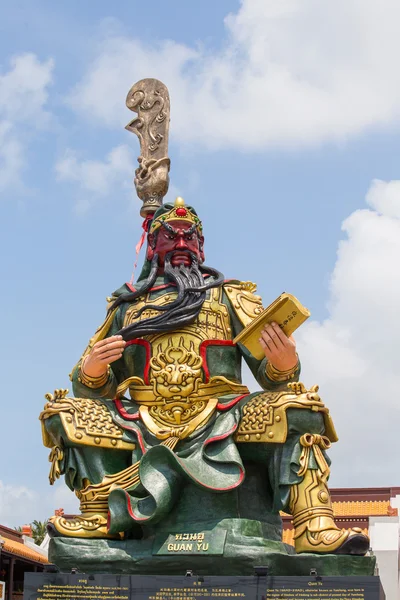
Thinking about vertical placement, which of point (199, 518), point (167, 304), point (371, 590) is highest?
point (167, 304)

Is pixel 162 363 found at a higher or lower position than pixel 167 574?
higher

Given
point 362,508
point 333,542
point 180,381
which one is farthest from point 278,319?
point 362,508

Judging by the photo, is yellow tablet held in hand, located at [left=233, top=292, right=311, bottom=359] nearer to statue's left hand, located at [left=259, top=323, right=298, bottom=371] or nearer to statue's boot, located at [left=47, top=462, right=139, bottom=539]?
statue's left hand, located at [left=259, top=323, right=298, bottom=371]

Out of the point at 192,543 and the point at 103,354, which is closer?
the point at 192,543

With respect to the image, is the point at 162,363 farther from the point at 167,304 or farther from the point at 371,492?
the point at 371,492

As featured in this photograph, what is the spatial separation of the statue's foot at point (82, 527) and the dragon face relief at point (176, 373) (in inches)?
44.3

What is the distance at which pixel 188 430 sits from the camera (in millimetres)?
7578

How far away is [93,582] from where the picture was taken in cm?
707

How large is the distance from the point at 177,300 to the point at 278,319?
100 cm

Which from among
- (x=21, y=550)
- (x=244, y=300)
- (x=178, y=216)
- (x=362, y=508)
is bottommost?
(x=21, y=550)

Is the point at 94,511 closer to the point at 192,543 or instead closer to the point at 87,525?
the point at 87,525

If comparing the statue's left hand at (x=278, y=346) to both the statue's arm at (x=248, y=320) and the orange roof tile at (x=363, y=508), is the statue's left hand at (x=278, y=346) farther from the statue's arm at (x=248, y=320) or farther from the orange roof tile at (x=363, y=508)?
the orange roof tile at (x=363, y=508)

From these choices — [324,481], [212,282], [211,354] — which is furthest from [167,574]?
[212,282]

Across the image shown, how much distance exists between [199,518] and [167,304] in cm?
185
